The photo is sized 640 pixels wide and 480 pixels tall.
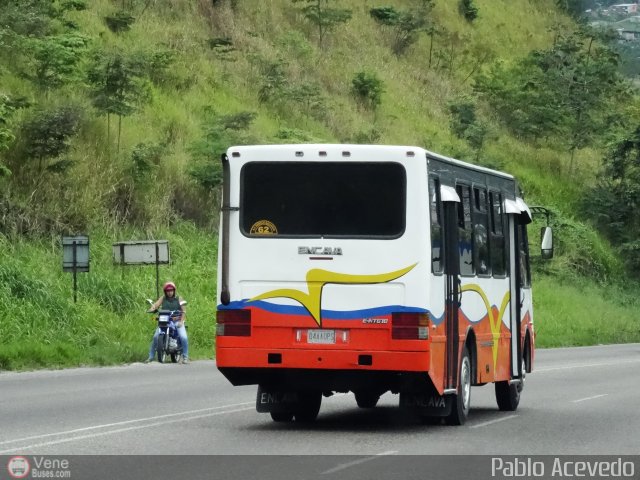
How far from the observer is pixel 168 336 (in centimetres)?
2964

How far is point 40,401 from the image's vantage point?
19.2 metres

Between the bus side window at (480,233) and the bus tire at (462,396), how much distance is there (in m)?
1.25

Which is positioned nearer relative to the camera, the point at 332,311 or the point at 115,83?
the point at 332,311

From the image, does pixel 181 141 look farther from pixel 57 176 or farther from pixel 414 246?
pixel 414 246

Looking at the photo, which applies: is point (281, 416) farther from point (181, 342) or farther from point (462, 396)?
point (181, 342)

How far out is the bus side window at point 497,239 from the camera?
19.6 m

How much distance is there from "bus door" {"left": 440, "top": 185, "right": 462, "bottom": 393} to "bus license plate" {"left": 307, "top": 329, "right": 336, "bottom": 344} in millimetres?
1439

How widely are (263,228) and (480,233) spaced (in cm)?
341

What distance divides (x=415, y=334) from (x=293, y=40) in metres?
47.3

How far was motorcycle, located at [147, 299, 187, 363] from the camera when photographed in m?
29.2
